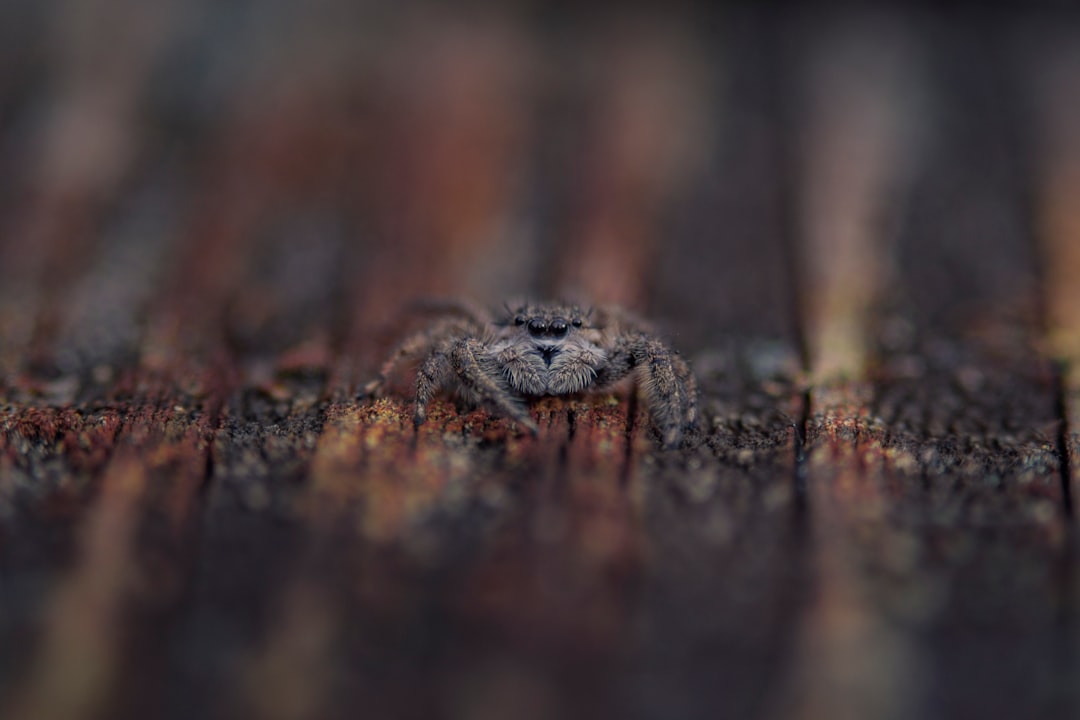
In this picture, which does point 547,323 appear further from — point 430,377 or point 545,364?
point 430,377

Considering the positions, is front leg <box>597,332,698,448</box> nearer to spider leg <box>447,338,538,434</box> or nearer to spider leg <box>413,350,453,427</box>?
spider leg <box>447,338,538,434</box>

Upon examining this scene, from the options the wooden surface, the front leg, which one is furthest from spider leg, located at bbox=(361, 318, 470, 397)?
the front leg

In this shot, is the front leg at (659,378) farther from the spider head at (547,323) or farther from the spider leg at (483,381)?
the spider leg at (483,381)

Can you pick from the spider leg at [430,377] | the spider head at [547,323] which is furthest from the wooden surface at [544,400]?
the spider head at [547,323]

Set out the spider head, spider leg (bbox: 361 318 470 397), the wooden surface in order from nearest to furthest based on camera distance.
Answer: the wooden surface → spider leg (bbox: 361 318 470 397) → the spider head

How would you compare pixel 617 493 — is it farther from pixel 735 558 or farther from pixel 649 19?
pixel 649 19

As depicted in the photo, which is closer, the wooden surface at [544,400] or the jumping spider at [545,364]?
the wooden surface at [544,400]
